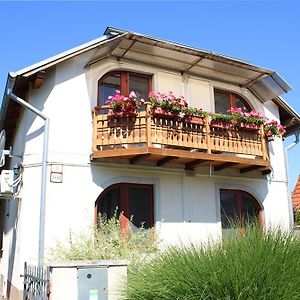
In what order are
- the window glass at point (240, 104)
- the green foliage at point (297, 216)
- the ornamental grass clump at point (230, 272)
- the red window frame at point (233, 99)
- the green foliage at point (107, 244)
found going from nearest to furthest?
the ornamental grass clump at point (230, 272)
the green foliage at point (107, 244)
the red window frame at point (233, 99)
the window glass at point (240, 104)
the green foliage at point (297, 216)

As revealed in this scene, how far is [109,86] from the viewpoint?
1125cm

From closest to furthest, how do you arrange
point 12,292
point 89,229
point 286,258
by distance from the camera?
point 286,258, point 89,229, point 12,292

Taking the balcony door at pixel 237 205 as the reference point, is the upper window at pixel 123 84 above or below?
above

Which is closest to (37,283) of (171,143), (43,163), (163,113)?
(43,163)

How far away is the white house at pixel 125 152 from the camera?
32.0ft

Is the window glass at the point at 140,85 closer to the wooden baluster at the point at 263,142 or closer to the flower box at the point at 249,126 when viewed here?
the flower box at the point at 249,126

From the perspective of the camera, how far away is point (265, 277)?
4.82 metres

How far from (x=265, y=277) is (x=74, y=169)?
6139 mm

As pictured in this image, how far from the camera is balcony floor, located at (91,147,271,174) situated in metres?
9.81

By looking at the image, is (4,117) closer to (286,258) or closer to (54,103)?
(54,103)

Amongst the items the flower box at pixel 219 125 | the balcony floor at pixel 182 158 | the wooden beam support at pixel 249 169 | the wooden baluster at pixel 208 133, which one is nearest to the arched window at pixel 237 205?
the wooden beam support at pixel 249 169

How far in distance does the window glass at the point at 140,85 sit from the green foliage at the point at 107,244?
3.71m

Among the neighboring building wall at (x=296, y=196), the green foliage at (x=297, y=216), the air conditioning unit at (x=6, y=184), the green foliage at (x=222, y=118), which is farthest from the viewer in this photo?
the neighboring building wall at (x=296, y=196)

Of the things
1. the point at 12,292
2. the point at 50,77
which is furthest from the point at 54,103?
the point at 12,292
